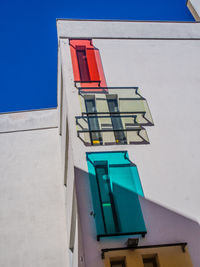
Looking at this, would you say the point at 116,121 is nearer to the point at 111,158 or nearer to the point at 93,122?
the point at 93,122

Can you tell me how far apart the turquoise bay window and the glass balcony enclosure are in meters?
0.46

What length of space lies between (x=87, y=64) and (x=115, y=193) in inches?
152

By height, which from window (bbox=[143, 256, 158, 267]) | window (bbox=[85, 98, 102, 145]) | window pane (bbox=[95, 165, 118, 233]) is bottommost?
window (bbox=[143, 256, 158, 267])

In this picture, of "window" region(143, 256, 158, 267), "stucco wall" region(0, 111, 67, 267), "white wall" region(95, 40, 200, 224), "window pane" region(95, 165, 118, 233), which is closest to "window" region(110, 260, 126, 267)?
"window" region(143, 256, 158, 267)

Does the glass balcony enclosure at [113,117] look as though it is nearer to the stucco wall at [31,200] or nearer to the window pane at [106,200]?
the window pane at [106,200]

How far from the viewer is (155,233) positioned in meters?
5.64

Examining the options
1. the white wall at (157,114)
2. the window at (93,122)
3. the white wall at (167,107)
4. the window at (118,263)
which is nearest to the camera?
the window at (118,263)

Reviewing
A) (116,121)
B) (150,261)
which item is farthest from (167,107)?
(150,261)

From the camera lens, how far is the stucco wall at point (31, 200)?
27.3ft

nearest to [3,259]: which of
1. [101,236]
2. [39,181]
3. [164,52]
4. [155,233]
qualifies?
[39,181]

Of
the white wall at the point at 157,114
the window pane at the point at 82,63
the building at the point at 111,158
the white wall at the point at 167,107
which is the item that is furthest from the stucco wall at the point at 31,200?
the white wall at the point at 167,107

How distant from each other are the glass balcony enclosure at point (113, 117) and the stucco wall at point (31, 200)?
3164mm

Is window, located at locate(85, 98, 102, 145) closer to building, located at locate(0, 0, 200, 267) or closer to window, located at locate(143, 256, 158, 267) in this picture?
building, located at locate(0, 0, 200, 267)

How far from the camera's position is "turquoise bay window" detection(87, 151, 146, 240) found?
5.66 metres
